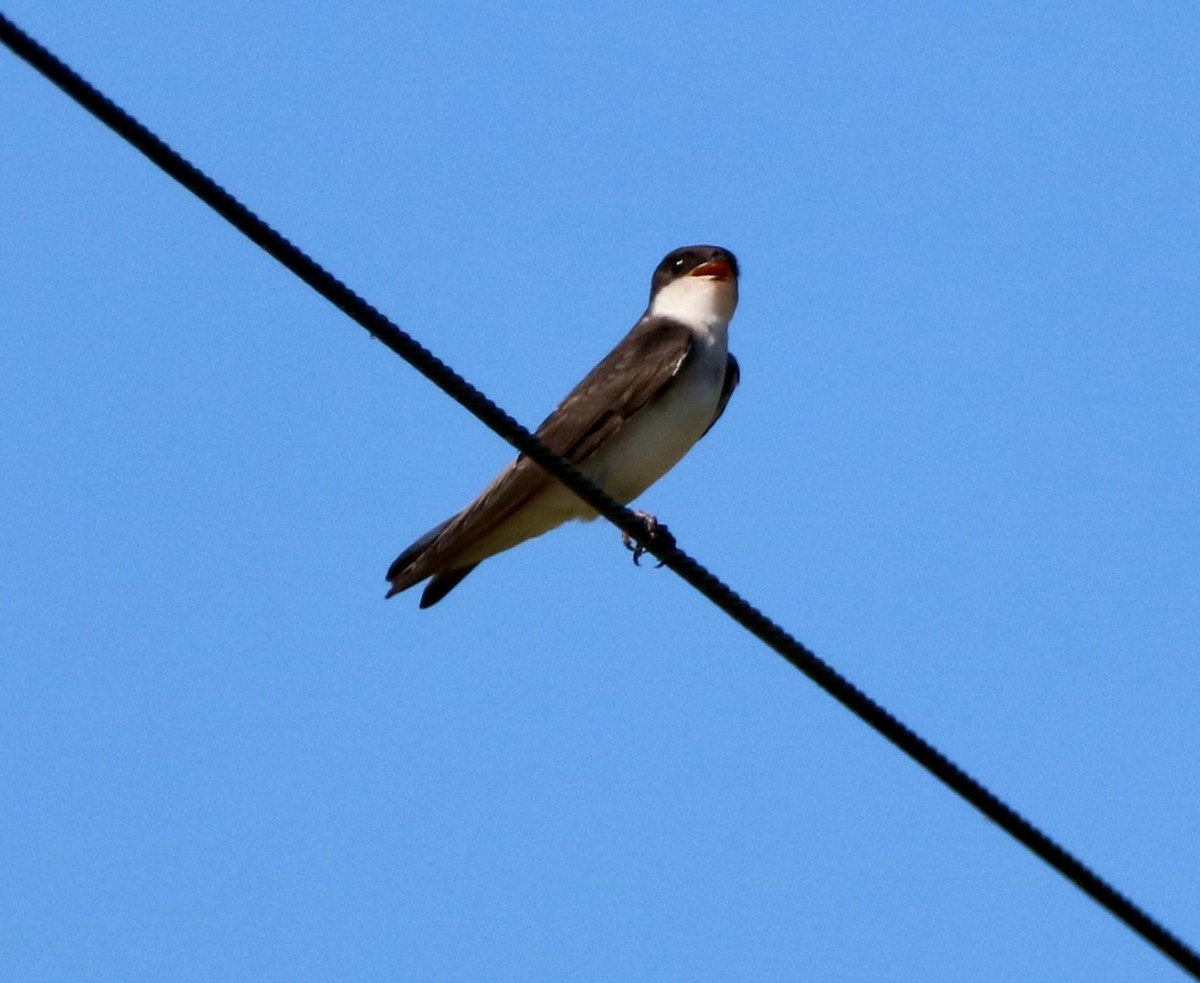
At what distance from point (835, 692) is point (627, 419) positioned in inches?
131

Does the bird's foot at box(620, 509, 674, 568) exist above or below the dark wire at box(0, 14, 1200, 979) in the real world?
above

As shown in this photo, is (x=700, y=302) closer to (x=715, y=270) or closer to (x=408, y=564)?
(x=715, y=270)

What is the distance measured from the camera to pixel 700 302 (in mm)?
8531

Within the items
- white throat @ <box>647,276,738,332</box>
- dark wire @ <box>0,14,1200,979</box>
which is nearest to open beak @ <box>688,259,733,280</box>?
white throat @ <box>647,276,738,332</box>

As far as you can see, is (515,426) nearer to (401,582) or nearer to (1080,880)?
(1080,880)

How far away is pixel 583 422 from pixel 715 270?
136cm

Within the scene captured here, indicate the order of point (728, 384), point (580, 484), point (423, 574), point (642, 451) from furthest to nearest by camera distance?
point (728, 384), point (642, 451), point (423, 574), point (580, 484)

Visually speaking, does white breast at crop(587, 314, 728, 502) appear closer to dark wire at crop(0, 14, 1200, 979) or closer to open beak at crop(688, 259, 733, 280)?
open beak at crop(688, 259, 733, 280)

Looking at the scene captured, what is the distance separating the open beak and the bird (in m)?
0.35

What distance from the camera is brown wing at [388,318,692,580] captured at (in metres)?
7.23

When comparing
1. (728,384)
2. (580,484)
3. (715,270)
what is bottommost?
(580,484)

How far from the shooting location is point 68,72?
347 centimetres

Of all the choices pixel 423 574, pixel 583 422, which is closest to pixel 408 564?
pixel 423 574

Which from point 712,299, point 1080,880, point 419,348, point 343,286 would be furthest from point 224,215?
point 712,299
